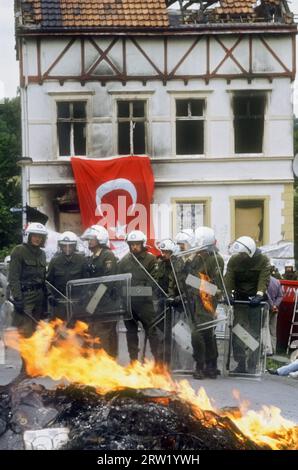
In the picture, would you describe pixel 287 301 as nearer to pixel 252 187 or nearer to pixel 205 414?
pixel 205 414

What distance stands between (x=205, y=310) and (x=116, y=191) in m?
13.3

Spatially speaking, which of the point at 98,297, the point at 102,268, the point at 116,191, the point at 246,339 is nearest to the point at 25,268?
the point at 102,268

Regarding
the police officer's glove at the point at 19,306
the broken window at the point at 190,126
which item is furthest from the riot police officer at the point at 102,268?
the broken window at the point at 190,126

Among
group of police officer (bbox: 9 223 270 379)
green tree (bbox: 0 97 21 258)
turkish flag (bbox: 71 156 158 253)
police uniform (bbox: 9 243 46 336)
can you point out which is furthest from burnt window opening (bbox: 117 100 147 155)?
police uniform (bbox: 9 243 46 336)

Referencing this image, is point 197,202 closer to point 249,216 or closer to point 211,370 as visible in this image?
point 249,216

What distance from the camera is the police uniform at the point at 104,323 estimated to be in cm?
1097

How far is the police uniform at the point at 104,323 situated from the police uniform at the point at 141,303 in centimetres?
14

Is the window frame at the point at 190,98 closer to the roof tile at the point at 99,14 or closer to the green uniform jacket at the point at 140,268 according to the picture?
the roof tile at the point at 99,14

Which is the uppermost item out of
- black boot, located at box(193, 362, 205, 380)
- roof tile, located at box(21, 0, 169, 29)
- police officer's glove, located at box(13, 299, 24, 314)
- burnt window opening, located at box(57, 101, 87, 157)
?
roof tile, located at box(21, 0, 169, 29)

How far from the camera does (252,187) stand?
25.1 m

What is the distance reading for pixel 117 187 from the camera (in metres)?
24.0

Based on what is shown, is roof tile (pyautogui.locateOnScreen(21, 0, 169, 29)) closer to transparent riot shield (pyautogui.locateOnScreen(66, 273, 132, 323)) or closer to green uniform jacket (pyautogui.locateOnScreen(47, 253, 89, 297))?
green uniform jacket (pyautogui.locateOnScreen(47, 253, 89, 297))

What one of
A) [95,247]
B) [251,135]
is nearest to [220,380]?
[95,247]

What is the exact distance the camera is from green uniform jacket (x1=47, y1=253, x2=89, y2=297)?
11.4 metres
